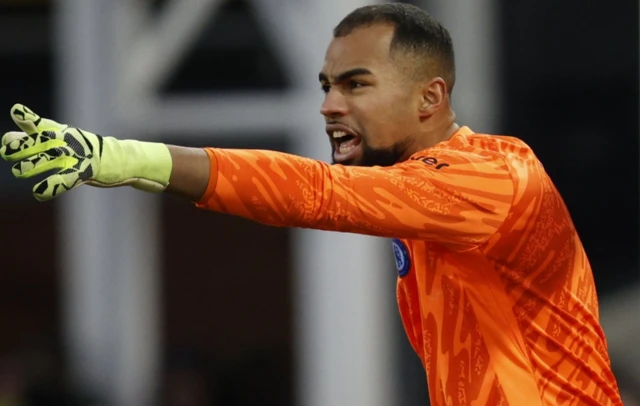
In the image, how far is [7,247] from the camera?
16547mm

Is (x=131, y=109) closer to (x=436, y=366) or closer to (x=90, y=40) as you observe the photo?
(x=90, y=40)

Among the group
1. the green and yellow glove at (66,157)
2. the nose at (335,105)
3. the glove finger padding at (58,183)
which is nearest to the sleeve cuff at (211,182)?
the green and yellow glove at (66,157)

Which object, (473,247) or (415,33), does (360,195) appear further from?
(415,33)

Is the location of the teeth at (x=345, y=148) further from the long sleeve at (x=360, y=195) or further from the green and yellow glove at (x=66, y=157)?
the green and yellow glove at (x=66, y=157)

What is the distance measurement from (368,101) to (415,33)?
30 cm

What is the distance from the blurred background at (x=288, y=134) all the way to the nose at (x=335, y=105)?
578 centimetres

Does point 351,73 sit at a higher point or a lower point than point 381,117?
higher

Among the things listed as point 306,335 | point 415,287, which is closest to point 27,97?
point 306,335

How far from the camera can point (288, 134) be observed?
1167 centimetres

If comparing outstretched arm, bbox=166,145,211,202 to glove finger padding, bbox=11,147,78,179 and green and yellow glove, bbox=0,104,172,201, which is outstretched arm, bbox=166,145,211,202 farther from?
glove finger padding, bbox=11,147,78,179

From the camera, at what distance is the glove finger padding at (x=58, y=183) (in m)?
3.61

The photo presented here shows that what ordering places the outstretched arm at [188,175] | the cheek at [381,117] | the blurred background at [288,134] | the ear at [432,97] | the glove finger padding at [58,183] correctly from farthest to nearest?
the blurred background at [288,134] → the ear at [432,97] → the cheek at [381,117] → the outstretched arm at [188,175] → the glove finger padding at [58,183]

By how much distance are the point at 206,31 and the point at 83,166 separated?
8633mm

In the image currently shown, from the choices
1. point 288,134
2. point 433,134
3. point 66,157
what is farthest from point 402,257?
point 288,134
